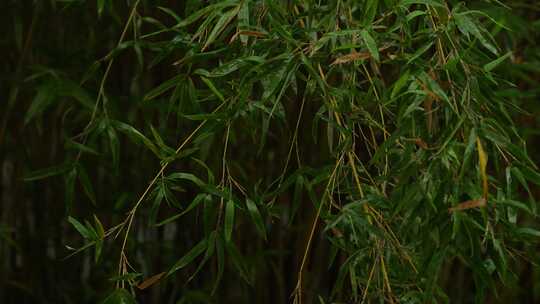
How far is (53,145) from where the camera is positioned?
7.09ft

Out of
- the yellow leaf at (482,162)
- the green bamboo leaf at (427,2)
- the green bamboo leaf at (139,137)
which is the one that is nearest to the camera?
the yellow leaf at (482,162)

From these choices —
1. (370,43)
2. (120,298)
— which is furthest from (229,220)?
(370,43)

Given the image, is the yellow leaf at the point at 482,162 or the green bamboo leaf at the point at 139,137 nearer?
the yellow leaf at the point at 482,162

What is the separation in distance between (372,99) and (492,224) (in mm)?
228

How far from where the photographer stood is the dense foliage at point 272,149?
45.9 inches

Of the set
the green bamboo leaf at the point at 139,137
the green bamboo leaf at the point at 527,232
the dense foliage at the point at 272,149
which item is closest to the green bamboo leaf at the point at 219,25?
the dense foliage at the point at 272,149

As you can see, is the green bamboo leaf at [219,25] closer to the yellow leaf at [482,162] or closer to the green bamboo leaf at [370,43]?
the green bamboo leaf at [370,43]

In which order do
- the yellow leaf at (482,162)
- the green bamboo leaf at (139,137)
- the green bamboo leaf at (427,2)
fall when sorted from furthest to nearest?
1. the green bamboo leaf at (139,137)
2. the green bamboo leaf at (427,2)
3. the yellow leaf at (482,162)

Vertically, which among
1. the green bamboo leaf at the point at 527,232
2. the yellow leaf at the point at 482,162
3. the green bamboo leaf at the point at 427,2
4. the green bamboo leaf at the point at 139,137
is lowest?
the green bamboo leaf at the point at 527,232

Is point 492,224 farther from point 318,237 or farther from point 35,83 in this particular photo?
point 35,83

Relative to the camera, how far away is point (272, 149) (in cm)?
203

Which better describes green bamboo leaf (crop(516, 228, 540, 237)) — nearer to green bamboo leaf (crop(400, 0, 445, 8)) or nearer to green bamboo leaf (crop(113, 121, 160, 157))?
green bamboo leaf (crop(400, 0, 445, 8))

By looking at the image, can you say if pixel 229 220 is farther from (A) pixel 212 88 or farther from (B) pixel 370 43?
(B) pixel 370 43

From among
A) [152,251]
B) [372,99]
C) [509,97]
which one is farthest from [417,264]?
[152,251]
